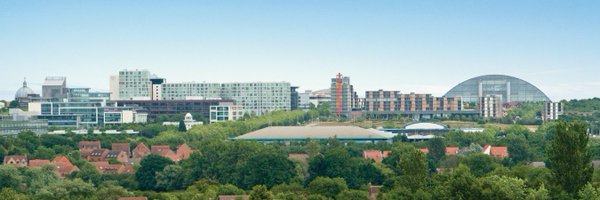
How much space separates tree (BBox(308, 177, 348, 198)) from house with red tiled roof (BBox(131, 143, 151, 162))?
64.0ft

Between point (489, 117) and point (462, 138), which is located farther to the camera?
point (489, 117)

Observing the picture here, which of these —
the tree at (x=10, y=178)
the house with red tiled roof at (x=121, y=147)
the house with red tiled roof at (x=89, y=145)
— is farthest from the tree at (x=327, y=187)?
the house with red tiled roof at (x=89, y=145)

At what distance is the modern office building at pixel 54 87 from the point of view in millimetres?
100500

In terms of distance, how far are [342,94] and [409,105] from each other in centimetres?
565

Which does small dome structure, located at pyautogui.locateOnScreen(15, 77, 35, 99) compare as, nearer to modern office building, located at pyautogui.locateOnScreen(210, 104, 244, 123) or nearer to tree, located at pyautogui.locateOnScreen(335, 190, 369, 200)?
modern office building, located at pyautogui.locateOnScreen(210, 104, 244, 123)

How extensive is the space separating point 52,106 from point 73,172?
148 ft

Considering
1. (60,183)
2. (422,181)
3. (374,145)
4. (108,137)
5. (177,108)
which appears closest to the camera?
(422,181)

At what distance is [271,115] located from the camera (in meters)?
85.2

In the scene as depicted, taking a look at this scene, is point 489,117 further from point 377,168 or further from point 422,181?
point 422,181

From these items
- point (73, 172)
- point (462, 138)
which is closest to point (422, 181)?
point (73, 172)

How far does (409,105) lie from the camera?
93250mm

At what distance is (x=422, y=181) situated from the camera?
3103cm

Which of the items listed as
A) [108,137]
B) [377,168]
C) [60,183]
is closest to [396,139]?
[108,137]

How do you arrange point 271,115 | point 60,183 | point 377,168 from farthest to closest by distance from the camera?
point 271,115 → point 377,168 → point 60,183
